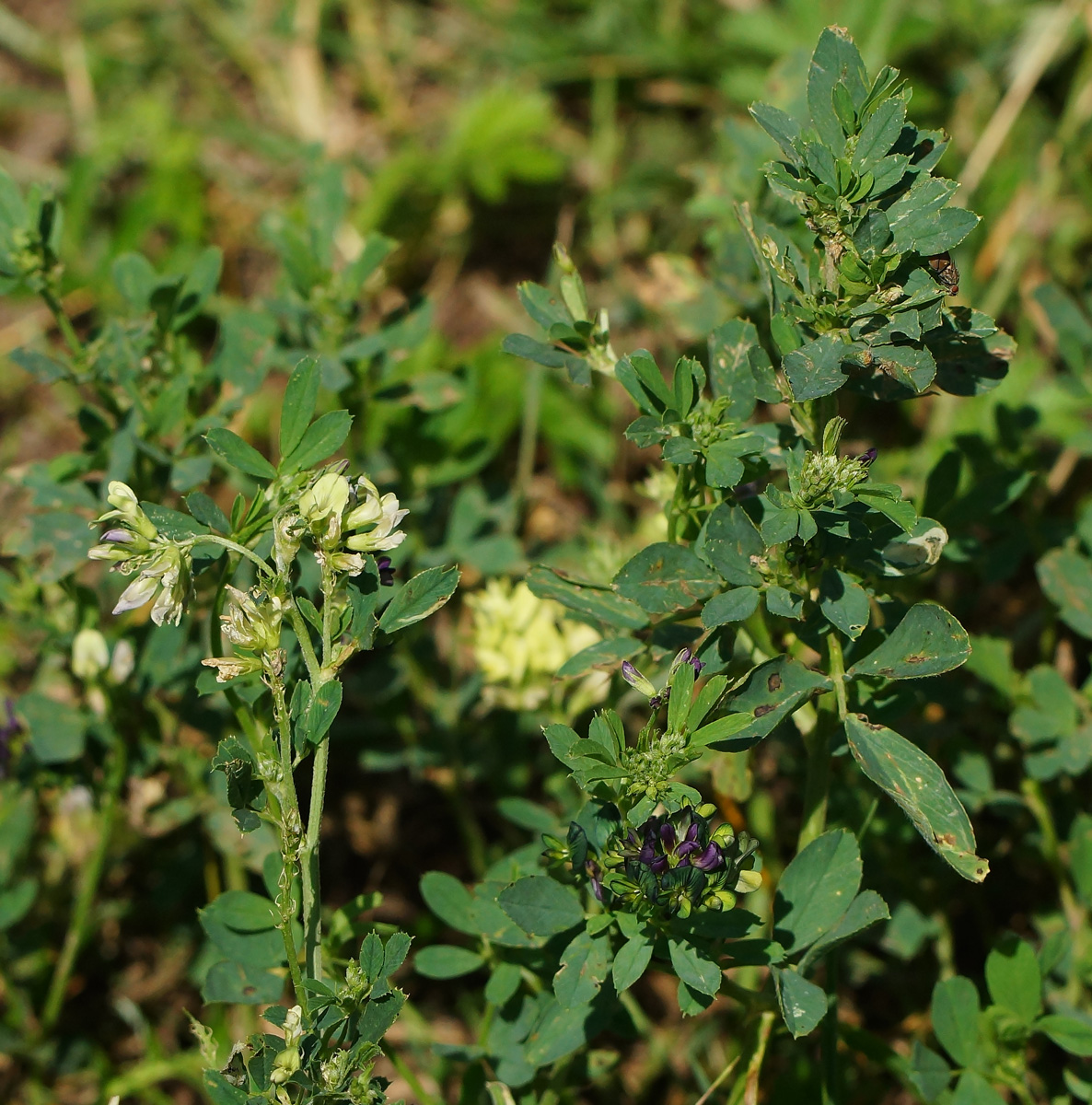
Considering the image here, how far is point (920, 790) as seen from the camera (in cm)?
179

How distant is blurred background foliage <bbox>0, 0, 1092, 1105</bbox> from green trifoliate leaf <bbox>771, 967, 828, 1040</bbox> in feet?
1.36

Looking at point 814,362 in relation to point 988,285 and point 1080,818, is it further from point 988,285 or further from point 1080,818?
point 988,285

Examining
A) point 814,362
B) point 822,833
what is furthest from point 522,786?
point 814,362

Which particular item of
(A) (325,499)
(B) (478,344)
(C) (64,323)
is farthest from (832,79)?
(B) (478,344)

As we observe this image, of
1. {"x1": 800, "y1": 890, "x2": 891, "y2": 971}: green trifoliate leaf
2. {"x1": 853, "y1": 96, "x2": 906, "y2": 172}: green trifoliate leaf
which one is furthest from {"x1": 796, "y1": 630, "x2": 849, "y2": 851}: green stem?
{"x1": 853, "y1": 96, "x2": 906, "y2": 172}: green trifoliate leaf

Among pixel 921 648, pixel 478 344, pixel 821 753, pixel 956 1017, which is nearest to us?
pixel 921 648

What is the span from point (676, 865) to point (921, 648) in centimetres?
52

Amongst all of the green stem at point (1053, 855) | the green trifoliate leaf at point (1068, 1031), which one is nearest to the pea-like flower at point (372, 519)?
the green trifoliate leaf at point (1068, 1031)

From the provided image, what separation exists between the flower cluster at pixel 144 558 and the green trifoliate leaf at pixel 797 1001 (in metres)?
1.07

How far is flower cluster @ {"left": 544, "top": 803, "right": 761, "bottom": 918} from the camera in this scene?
171 centimetres

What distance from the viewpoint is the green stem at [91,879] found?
2500 mm

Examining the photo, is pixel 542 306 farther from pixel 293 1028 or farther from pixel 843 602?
pixel 293 1028

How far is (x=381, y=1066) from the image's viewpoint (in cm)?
270

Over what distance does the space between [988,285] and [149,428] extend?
279 cm
